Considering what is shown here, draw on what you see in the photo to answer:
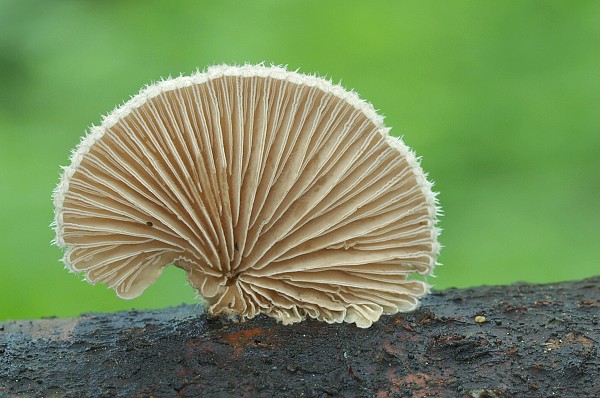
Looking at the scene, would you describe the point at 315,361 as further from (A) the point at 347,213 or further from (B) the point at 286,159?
(B) the point at 286,159

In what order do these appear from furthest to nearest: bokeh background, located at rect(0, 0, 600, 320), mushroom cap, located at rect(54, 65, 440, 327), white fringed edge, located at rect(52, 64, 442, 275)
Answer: bokeh background, located at rect(0, 0, 600, 320) < mushroom cap, located at rect(54, 65, 440, 327) < white fringed edge, located at rect(52, 64, 442, 275)

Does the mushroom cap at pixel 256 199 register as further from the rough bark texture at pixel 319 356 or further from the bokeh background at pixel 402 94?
the bokeh background at pixel 402 94

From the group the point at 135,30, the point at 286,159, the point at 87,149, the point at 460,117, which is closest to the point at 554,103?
the point at 460,117

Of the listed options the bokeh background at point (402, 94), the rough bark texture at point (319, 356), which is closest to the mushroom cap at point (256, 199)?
the rough bark texture at point (319, 356)

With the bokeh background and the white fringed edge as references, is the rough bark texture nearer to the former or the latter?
the white fringed edge

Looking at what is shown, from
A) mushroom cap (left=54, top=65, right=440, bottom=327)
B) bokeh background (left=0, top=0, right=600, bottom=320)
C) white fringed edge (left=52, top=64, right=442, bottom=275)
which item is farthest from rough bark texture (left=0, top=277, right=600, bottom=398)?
bokeh background (left=0, top=0, right=600, bottom=320)

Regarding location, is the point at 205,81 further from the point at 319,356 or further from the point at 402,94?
the point at 402,94
